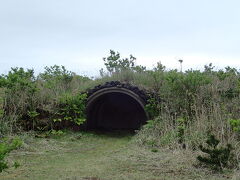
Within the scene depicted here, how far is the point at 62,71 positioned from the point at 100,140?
13.5ft

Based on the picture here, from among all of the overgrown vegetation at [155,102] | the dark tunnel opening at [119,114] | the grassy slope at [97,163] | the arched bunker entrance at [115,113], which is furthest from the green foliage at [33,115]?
the dark tunnel opening at [119,114]

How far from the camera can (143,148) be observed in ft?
24.5

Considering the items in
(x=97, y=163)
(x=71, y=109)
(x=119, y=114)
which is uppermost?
(x=71, y=109)

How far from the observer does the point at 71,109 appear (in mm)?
9992

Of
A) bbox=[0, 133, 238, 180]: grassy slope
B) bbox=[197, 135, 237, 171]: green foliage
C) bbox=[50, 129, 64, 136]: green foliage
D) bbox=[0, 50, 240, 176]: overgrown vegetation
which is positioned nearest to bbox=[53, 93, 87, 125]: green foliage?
bbox=[0, 50, 240, 176]: overgrown vegetation

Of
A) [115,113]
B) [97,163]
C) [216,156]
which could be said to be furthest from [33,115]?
[216,156]

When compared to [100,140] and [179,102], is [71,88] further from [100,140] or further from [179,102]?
[179,102]

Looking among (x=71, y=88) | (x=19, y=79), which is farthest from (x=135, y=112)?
(x=19, y=79)

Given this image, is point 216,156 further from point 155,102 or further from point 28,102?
point 28,102

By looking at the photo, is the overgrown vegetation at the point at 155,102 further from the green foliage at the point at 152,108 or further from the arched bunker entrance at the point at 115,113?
the arched bunker entrance at the point at 115,113

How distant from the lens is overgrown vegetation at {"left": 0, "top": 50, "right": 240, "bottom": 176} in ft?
23.9

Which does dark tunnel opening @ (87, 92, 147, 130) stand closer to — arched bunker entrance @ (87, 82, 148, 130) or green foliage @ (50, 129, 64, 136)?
arched bunker entrance @ (87, 82, 148, 130)

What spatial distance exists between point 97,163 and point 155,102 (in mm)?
3858

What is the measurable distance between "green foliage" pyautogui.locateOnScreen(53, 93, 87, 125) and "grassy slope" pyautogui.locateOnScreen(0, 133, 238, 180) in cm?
143
